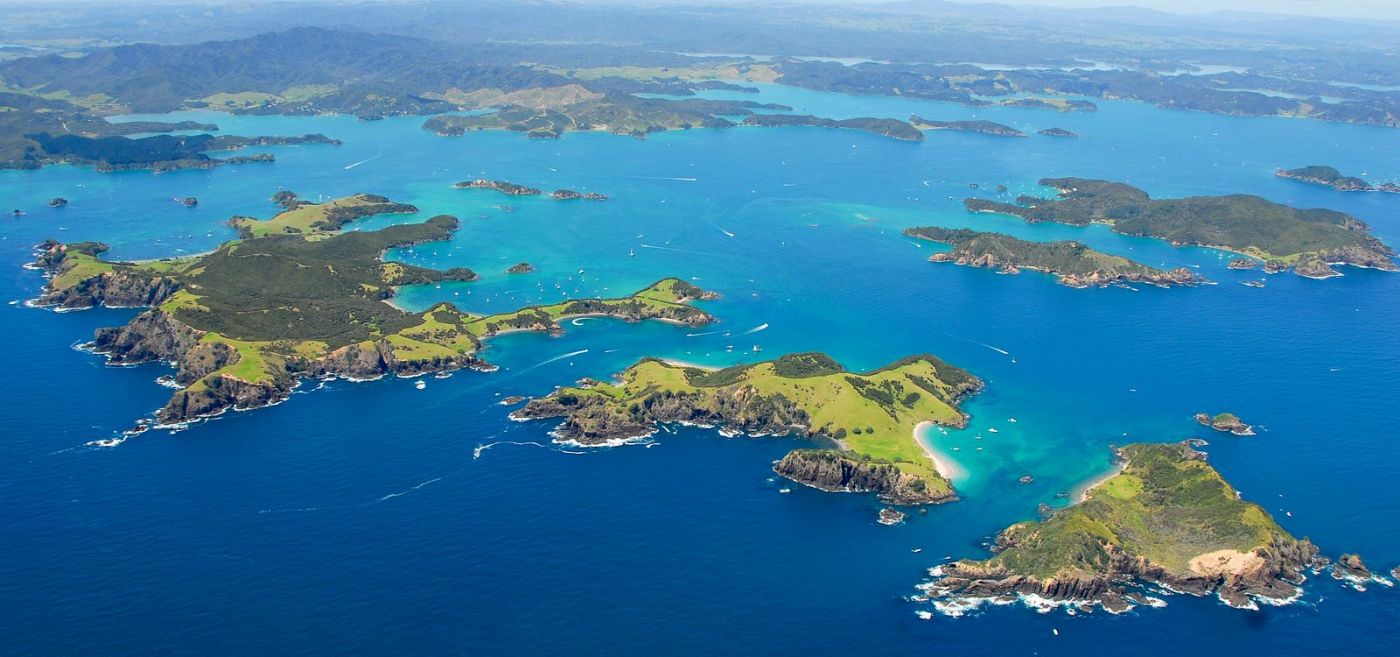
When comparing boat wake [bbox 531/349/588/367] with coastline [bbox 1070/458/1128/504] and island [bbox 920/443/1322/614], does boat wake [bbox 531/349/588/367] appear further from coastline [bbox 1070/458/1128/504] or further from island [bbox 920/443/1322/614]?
coastline [bbox 1070/458/1128/504]

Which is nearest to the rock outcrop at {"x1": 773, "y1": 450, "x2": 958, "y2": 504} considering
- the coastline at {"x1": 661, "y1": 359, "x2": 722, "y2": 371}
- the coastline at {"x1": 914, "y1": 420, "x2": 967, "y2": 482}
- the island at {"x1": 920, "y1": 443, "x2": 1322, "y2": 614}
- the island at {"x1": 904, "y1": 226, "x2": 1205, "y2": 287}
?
the coastline at {"x1": 914, "y1": 420, "x2": 967, "y2": 482}

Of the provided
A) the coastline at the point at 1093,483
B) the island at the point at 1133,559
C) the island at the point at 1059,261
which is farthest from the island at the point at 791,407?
the island at the point at 1059,261

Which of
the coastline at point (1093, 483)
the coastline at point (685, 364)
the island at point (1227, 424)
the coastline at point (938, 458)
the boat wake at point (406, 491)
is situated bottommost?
the boat wake at point (406, 491)

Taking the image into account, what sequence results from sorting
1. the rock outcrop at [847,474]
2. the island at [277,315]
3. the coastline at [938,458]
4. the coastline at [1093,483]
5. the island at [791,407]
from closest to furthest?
1. the coastline at [1093,483]
2. the rock outcrop at [847,474]
3. the coastline at [938,458]
4. the island at [791,407]
5. the island at [277,315]

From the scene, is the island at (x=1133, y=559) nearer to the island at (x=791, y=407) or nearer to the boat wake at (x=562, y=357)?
the island at (x=791, y=407)

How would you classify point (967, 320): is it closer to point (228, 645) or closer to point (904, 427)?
point (904, 427)

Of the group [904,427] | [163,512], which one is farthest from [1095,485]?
[163,512]

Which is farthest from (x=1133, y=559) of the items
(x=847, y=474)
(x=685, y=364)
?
(x=685, y=364)

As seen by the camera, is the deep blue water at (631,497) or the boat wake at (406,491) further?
the boat wake at (406,491)
